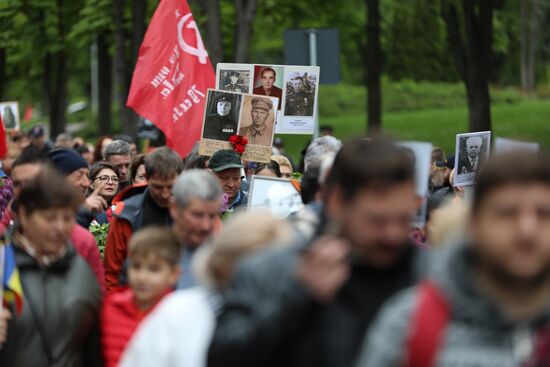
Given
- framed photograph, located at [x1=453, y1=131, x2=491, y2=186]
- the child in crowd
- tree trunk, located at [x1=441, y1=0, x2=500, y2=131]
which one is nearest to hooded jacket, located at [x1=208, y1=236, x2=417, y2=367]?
the child in crowd

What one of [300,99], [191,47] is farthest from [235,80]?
[191,47]

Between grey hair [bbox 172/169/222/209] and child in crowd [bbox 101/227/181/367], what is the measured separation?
16cm

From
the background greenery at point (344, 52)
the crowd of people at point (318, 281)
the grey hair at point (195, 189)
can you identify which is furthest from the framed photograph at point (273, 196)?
the grey hair at point (195, 189)

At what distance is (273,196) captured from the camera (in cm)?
761

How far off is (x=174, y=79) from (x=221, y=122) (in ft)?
5.12

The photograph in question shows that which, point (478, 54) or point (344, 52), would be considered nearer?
point (478, 54)

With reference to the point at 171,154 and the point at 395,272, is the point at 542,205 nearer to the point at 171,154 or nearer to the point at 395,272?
the point at 395,272

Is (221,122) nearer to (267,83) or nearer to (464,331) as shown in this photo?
(267,83)

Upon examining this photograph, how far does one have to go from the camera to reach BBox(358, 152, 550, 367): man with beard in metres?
3.39

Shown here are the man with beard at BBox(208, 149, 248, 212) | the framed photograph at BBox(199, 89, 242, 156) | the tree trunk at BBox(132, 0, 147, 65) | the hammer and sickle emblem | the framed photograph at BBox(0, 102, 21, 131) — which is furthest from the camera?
the framed photograph at BBox(0, 102, 21, 131)

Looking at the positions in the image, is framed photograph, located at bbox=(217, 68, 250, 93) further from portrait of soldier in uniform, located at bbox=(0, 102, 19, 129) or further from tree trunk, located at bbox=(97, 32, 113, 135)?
tree trunk, located at bbox=(97, 32, 113, 135)

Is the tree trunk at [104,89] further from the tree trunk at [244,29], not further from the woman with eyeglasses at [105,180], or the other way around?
the woman with eyeglasses at [105,180]

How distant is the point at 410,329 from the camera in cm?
342

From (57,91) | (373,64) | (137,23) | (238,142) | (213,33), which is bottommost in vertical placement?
(238,142)
